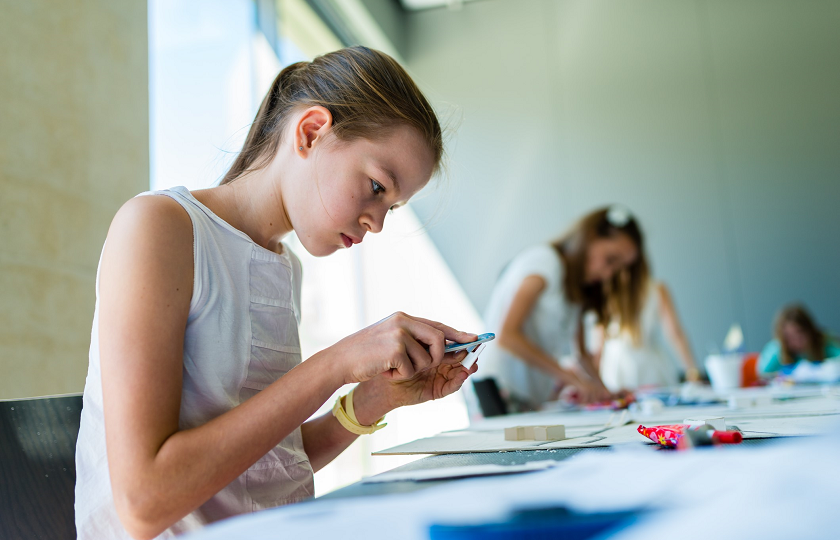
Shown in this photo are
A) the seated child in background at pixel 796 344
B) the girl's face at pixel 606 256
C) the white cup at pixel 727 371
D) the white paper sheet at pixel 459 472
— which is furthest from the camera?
the seated child in background at pixel 796 344

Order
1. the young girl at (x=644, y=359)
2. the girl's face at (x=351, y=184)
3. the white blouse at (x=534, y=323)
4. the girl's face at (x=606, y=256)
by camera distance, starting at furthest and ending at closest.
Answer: the young girl at (x=644, y=359)
the girl's face at (x=606, y=256)
the white blouse at (x=534, y=323)
the girl's face at (x=351, y=184)

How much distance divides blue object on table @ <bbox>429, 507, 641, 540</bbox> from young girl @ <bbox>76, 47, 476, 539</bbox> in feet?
1.14

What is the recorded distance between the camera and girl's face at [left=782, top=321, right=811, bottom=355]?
4117 millimetres

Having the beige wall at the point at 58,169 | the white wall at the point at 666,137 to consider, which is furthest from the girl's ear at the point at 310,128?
the white wall at the point at 666,137

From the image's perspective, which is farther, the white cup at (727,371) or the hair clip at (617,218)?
the hair clip at (617,218)

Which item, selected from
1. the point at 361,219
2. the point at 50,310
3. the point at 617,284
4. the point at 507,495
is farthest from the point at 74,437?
the point at 617,284

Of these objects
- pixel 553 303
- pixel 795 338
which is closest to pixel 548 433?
pixel 553 303

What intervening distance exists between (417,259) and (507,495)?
182 inches

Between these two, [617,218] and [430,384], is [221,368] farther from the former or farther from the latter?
[617,218]

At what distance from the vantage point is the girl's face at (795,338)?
412 centimetres

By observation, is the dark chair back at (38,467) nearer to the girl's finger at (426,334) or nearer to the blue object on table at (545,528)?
the girl's finger at (426,334)

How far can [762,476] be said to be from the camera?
0.32 meters

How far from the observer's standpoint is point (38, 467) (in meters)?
0.69

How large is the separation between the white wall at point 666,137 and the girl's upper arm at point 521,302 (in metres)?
2.66
